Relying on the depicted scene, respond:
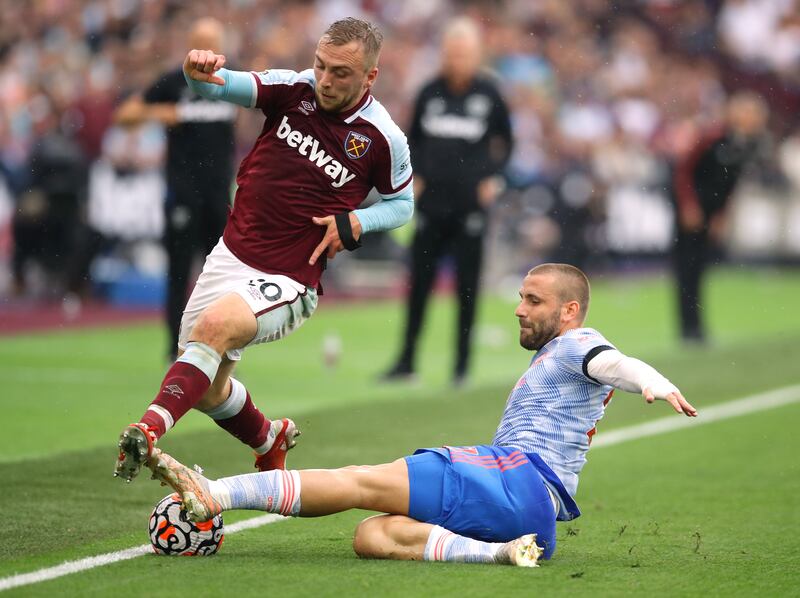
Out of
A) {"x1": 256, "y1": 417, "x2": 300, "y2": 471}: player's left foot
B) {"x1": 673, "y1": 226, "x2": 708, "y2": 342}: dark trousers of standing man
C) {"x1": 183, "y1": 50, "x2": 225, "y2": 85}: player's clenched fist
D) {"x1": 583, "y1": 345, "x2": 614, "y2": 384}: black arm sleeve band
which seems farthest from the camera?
{"x1": 673, "y1": 226, "x2": 708, "y2": 342}: dark trousers of standing man

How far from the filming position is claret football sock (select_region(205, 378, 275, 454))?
6.95 metres

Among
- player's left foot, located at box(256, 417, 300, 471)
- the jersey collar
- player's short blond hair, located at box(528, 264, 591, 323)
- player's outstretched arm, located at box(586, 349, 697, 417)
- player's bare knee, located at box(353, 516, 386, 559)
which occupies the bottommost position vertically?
player's bare knee, located at box(353, 516, 386, 559)

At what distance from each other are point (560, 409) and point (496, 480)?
45 cm

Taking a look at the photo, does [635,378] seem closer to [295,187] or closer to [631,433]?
[295,187]

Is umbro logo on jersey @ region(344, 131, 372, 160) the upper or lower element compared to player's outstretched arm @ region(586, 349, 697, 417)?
upper

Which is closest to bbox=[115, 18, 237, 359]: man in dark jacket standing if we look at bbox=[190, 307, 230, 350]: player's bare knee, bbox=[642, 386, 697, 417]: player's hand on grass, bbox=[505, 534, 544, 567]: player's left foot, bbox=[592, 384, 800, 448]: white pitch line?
bbox=[592, 384, 800, 448]: white pitch line

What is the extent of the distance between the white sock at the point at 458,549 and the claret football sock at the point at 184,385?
119cm

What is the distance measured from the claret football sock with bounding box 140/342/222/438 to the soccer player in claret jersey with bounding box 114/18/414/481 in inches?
7.3

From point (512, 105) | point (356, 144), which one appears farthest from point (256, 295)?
point (512, 105)

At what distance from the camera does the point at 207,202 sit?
12375mm

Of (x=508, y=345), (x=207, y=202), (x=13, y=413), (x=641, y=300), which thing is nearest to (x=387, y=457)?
(x=13, y=413)

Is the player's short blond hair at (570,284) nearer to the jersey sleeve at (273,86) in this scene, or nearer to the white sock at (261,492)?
the white sock at (261,492)

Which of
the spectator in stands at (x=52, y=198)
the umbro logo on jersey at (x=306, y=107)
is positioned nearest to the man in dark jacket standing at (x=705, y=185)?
the spectator in stands at (x=52, y=198)

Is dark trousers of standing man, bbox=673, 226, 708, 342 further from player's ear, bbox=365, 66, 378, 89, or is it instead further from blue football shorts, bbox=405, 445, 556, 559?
blue football shorts, bbox=405, 445, 556, 559
